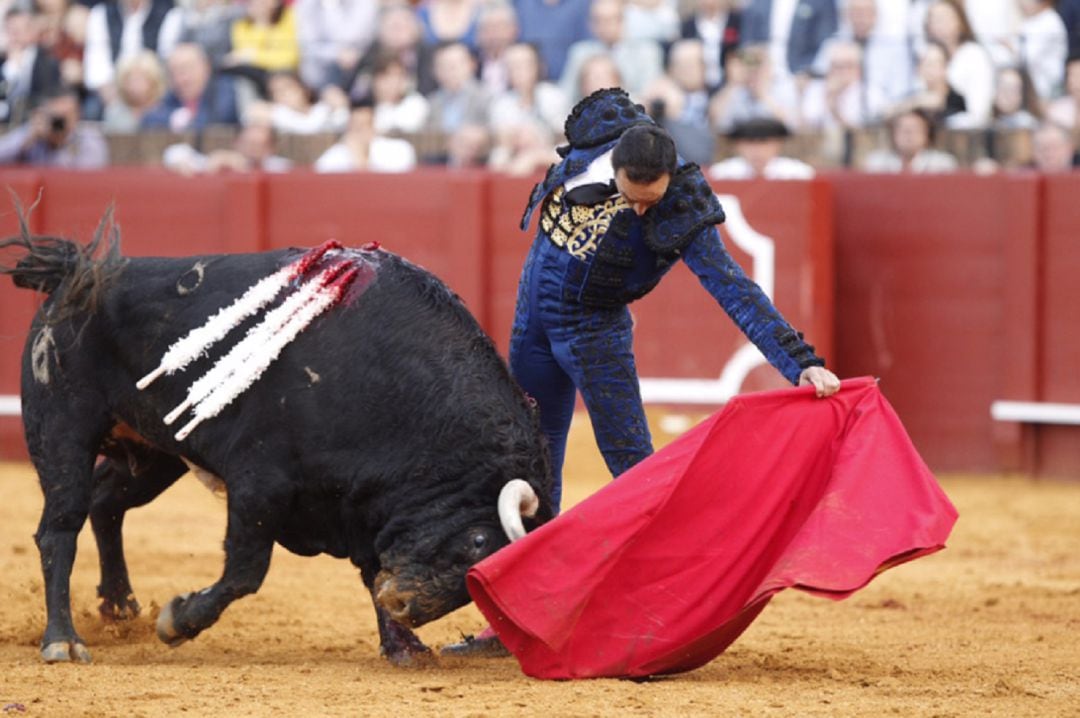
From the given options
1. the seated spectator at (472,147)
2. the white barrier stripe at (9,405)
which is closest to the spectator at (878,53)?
the seated spectator at (472,147)

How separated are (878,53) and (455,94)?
228 cm

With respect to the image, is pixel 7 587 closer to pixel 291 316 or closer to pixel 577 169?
pixel 291 316

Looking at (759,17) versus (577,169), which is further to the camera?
(759,17)

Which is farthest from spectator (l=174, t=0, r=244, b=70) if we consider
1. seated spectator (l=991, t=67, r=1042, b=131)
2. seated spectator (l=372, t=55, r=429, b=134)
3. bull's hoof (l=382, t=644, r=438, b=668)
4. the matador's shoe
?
bull's hoof (l=382, t=644, r=438, b=668)

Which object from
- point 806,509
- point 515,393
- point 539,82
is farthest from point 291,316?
point 539,82

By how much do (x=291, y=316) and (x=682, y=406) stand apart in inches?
176

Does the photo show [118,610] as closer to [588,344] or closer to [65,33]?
[588,344]

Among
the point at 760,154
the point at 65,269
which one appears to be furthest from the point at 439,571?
the point at 760,154

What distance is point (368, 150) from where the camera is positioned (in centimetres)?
945

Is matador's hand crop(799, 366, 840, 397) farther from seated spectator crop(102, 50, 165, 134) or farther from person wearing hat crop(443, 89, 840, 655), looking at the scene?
seated spectator crop(102, 50, 165, 134)

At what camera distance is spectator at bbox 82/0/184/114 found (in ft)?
34.4

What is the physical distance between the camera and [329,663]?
15.1ft

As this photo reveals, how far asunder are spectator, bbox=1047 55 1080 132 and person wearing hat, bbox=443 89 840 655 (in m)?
4.79

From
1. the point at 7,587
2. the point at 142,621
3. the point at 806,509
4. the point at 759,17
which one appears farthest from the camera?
the point at 759,17
